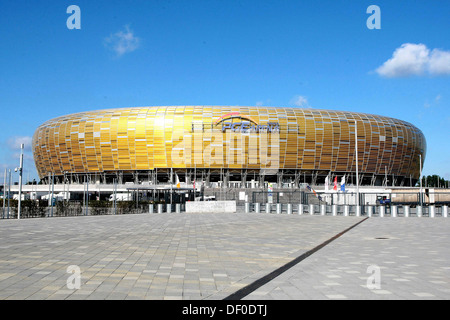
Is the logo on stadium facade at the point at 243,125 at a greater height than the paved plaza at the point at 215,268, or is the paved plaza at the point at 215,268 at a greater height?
the logo on stadium facade at the point at 243,125

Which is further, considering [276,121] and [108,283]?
[276,121]

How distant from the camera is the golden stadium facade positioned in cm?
10275

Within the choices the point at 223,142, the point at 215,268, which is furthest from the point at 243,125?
the point at 215,268

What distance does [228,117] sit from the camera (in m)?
103

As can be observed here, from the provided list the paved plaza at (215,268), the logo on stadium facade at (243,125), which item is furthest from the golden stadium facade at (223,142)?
the paved plaza at (215,268)

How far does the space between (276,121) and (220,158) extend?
611 inches

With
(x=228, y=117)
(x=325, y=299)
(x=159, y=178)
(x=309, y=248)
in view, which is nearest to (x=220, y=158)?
(x=228, y=117)

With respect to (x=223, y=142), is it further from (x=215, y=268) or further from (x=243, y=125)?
(x=215, y=268)

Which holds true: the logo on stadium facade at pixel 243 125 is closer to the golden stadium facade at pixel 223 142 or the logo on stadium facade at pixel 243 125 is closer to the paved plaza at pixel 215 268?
the golden stadium facade at pixel 223 142

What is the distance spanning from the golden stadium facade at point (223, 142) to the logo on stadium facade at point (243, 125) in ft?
0.75

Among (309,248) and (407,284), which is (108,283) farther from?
(309,248)

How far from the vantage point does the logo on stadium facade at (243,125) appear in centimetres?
10231

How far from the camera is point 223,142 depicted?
103812 millimetres

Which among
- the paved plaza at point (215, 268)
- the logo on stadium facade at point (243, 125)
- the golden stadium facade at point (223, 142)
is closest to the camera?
the paved plaza at point (215, 268)
